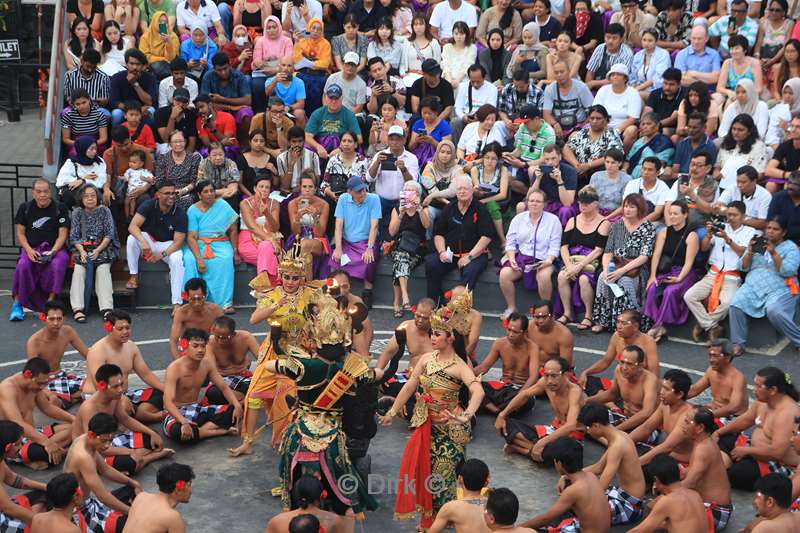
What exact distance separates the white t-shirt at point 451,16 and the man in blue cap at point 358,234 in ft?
11.7

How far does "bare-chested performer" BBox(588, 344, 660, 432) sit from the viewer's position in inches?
445

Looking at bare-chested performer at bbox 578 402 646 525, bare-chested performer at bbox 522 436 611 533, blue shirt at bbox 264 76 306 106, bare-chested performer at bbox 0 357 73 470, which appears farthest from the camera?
blue shirt at bbox 264 76 306 106

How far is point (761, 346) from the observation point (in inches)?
547

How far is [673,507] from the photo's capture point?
9.02 m

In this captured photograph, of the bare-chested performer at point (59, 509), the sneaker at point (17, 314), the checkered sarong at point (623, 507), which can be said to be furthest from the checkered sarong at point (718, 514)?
the sneaker at point (17, 314)

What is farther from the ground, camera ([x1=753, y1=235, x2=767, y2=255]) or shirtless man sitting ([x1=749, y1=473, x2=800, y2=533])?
camera ([x1=753, y1=235, x2=767, y2=255])

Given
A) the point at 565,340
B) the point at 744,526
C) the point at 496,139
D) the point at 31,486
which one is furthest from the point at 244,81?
the point at 744,526

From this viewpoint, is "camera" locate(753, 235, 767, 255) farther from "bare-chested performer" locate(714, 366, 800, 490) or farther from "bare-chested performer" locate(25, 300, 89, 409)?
"bare-chested performer" locate(25, 300, 89, 409)

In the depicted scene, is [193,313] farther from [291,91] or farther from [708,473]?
[708,473]

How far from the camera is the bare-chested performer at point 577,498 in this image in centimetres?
920

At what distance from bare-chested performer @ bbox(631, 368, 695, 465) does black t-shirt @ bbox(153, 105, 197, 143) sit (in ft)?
25.1

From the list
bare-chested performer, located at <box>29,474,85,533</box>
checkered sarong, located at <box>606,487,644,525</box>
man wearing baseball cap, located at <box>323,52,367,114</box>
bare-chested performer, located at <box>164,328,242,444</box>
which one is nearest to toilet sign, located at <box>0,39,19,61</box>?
man wearing baseball cap, located at <box>323,52,367,114</box>

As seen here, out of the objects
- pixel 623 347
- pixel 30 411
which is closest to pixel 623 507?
pixel 623 347

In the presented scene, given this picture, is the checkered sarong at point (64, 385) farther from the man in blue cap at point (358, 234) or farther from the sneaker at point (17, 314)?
the man in blue cap at point (358, 234)
